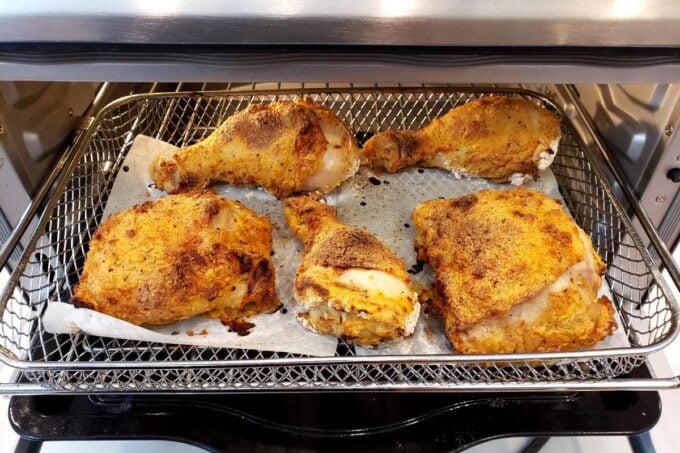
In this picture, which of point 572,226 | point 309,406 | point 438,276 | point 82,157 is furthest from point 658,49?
point 82,157

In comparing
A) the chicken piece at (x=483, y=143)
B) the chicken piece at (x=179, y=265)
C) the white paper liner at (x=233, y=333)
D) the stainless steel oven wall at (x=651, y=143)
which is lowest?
the white paper liner at (x=233, y=333)

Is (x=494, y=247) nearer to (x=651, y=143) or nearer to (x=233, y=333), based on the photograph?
(x=651, y=143)

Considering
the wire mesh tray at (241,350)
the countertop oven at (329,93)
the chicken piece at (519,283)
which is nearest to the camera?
the countertop oven at (329,93)

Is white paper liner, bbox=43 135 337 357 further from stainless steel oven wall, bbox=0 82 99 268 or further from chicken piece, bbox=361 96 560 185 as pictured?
chicken piece, bbox=361 96 560 185

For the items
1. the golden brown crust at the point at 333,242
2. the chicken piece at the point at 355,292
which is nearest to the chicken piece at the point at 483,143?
the golden brown crust at the point at 333,242

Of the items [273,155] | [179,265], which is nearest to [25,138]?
[179,265]

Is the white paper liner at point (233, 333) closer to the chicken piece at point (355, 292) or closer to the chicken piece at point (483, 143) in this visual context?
the chicken piece at point (355, 292)
